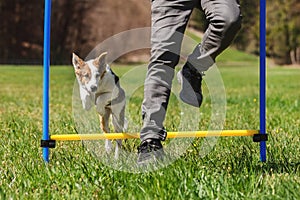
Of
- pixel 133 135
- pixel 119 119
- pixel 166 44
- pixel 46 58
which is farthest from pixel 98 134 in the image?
pixel 119 119

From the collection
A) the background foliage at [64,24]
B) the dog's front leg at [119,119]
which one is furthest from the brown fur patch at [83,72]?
the background foliage at [64,24]

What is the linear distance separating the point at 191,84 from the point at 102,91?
0.68m

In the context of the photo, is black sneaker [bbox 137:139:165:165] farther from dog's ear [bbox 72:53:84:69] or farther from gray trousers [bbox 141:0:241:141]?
dog's ear [bbox 72:53:84:69]

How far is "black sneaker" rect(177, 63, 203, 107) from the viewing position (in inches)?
141

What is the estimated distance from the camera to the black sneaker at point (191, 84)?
11.8 ft

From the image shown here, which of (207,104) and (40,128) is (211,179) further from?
(207,104)

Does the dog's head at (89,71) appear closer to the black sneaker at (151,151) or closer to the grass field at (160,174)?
the grass field at (160,174)

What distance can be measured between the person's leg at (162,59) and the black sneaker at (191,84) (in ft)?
0.79

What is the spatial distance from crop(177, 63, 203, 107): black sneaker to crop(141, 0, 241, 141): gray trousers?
0.80 ft

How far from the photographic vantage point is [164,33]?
333 centimetres

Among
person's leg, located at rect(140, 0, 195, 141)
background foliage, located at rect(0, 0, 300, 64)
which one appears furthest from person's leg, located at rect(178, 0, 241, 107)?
background foliage, located at rect(0, 0, 300, 64)

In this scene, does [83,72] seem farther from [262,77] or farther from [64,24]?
[64,24]

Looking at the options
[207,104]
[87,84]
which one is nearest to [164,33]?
[87,84]

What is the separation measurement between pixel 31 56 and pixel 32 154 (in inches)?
1150
